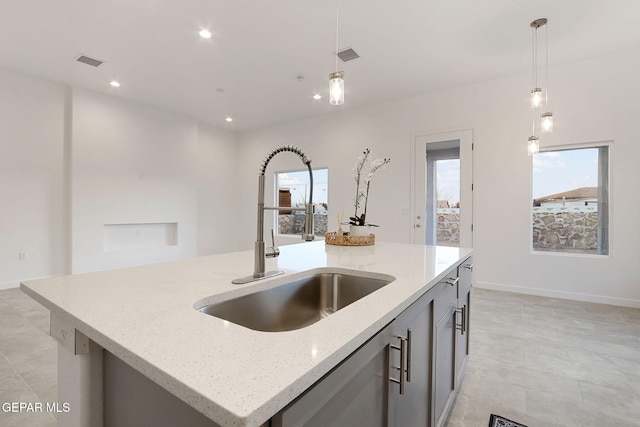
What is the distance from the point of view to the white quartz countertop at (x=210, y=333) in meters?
0.45

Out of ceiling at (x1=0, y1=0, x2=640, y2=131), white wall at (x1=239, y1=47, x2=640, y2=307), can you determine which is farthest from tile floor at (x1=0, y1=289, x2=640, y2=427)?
ceiling at (x1=0, y1=0, x2=640, y2=131)

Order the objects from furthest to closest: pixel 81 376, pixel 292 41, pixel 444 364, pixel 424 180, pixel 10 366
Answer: pixel 424 180
pixel 292 41
pixel 10 366
pixel 444 364
pixel 81 376

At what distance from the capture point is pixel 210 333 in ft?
2.13

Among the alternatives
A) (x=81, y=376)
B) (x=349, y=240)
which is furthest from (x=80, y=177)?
(x=81, y=376)

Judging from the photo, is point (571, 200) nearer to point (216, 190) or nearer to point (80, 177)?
point (216, 190)

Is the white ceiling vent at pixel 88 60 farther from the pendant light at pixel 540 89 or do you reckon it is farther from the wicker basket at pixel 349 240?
the pendant light at pixel 540 89

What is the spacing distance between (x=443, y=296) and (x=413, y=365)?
42 cm

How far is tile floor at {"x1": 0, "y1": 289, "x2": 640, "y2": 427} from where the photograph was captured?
5.54ft

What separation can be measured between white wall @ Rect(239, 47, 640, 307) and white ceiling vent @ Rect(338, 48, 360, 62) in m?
1.63

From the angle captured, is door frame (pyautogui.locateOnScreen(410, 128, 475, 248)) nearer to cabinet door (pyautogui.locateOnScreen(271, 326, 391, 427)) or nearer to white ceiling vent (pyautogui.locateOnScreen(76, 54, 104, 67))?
cabinet door (pyautogui.locateOnScreen(271, 326, 391, 427))

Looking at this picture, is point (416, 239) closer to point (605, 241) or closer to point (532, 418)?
point (605, 241)

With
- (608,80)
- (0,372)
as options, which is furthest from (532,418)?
(608,80)

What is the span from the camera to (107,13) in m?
2.85

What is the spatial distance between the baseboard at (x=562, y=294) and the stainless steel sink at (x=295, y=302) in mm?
3692
